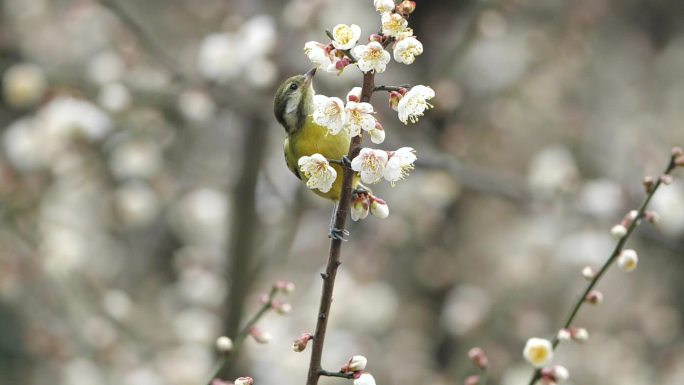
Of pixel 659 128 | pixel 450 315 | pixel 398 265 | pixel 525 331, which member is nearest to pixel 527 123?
pixel 659 128

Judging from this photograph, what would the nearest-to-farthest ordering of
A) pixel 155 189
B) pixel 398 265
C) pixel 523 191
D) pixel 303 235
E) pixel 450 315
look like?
pixel 523 191 < pixel 155 189 < pixel 450 315 < pixel 303 235 < pixel 398 265

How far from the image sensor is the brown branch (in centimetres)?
154

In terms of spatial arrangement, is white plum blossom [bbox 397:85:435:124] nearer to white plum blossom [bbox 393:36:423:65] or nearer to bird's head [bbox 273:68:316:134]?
white plum blossom [bbox 393:36:423:65]

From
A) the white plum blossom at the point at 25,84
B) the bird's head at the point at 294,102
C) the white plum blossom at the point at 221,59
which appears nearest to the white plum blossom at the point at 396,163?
the bird's head at the point at 294,102

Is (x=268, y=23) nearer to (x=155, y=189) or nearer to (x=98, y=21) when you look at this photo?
(x=155, y=189)

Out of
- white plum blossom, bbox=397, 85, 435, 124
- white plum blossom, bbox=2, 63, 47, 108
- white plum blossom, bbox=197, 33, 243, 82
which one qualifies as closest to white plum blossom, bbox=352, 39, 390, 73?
white plum blossom, bbox=397, 85, 435, 124

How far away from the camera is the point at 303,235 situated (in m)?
6.96

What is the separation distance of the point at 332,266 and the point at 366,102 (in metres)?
0.31

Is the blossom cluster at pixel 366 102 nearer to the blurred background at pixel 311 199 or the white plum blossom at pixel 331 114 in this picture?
the white plum blossom at pixel 331 114

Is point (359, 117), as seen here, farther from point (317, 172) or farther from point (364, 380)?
point (364, 380)

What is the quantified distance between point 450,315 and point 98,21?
395 centimetres

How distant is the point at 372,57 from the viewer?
1.50 m

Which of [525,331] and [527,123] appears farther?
[527,123]

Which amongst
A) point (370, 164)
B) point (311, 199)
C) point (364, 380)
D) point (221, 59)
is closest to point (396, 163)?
point (370, 164)
